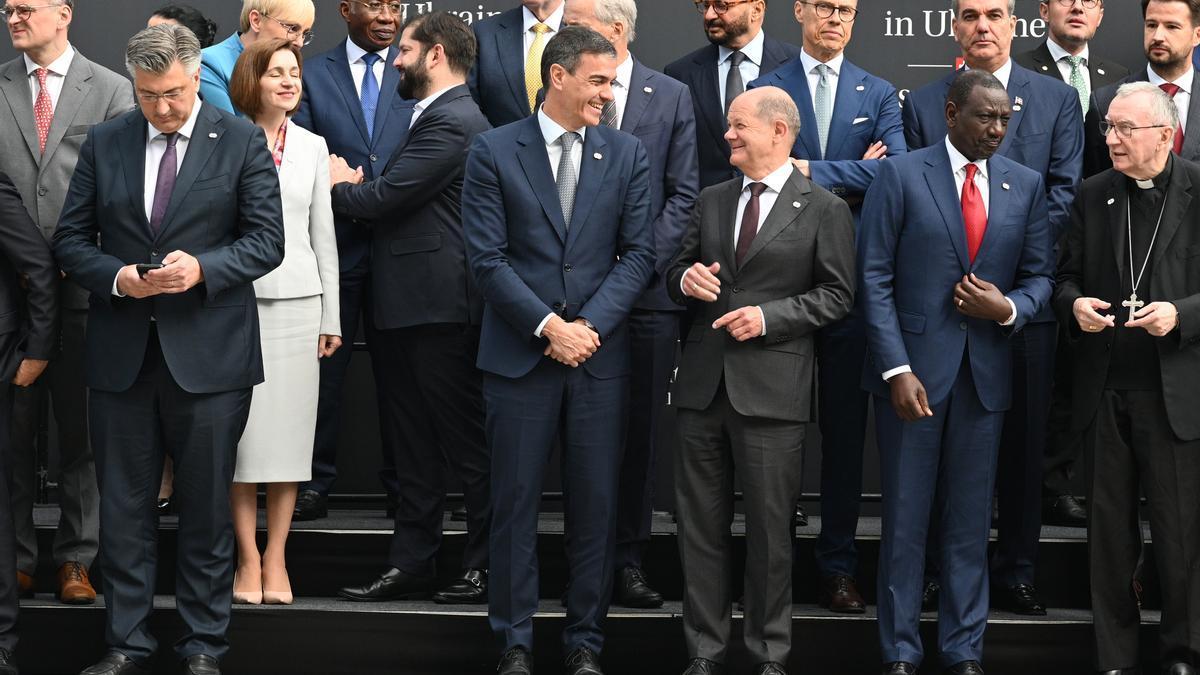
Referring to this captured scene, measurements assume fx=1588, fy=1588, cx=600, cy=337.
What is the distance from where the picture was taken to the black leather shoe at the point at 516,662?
16.5 ft

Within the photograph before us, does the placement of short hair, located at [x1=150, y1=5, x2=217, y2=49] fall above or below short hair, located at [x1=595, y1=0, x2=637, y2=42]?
above

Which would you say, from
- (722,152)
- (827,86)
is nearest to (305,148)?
(722,152)

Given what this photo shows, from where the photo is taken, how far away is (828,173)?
5.45 metres

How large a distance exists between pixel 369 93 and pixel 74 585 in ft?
6.99

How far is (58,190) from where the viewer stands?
566 cm

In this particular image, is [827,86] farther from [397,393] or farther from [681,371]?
[397,393]

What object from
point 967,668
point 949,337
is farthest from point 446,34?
point 967,668

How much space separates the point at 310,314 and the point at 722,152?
5.26 feet

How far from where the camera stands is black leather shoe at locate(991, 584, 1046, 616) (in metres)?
5.51

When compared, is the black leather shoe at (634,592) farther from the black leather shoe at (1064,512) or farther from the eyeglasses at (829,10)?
the eyeglasses at (829,10)

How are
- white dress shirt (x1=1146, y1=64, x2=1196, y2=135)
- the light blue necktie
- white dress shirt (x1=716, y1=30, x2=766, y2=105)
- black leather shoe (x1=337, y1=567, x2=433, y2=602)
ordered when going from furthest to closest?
the light blue necktie < white dress shirt (x1=716, y1=30, x2=766, y2=105) < white dress shirt (x1=1146, y1=64, x2=1196, y2=135) < black leather shoe (x1=337, y1=567, x2=433, y2=602)

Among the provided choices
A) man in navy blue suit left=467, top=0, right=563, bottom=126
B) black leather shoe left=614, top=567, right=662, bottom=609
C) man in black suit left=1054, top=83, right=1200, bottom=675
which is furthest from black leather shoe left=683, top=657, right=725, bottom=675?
man in navy blue suit left=467, top=0, right=563, bottom=126

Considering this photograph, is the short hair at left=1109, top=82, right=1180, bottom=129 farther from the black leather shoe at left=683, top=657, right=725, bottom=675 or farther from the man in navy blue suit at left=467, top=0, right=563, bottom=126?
the black leather shoe at left=683, top=657, right=725, bottom=675

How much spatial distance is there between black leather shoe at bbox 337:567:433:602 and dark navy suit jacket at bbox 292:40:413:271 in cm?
118
